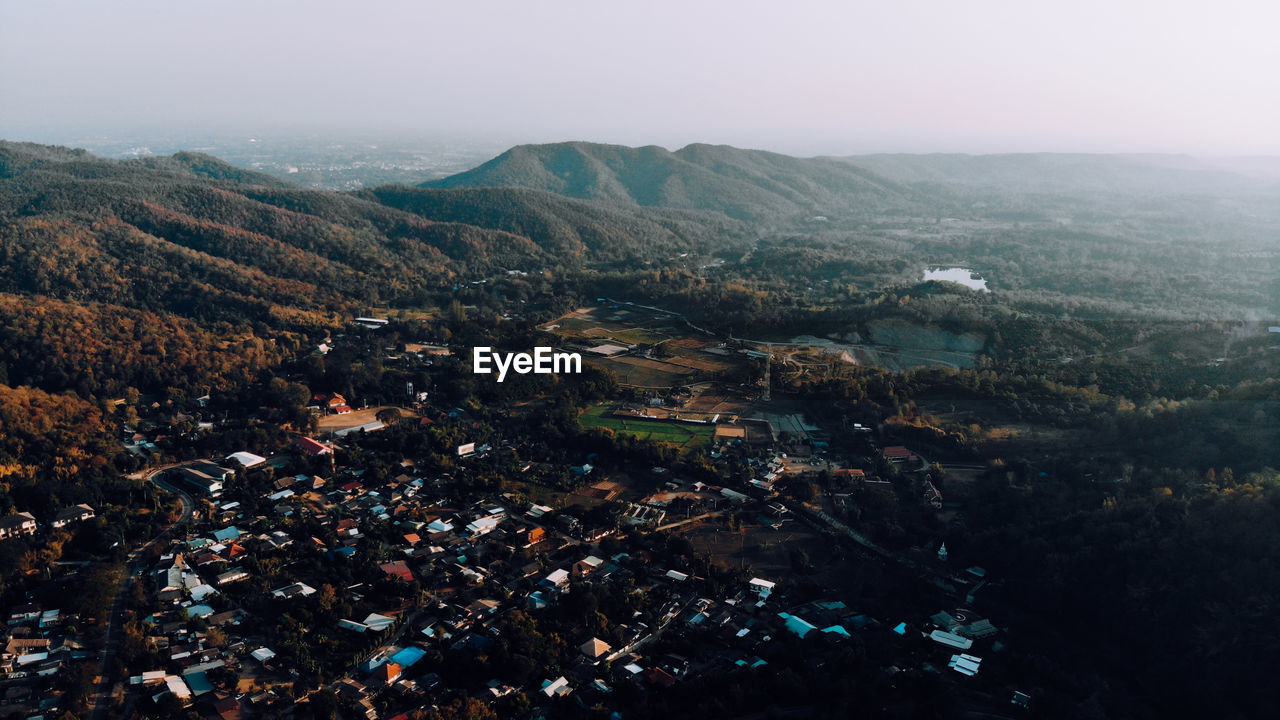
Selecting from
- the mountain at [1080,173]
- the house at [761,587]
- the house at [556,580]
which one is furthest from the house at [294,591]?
the mountain at [1080,173]

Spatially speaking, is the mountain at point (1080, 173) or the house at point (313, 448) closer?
the house at point (313, 448)

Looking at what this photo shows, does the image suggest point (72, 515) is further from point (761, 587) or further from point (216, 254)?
point (216, 254)

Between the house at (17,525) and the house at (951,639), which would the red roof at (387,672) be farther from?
the house at (17,525)

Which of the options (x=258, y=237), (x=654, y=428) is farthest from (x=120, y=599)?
(x=258, y=237)

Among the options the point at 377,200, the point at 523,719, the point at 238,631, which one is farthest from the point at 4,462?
the point at 377,200

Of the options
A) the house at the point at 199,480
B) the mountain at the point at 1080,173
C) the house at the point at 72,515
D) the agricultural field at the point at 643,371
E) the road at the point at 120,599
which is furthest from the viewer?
the mountain at the point at 1080,173

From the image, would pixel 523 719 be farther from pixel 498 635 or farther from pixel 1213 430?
pixel 1213 430
